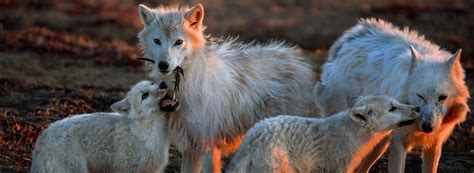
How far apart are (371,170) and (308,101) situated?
57.0 inches

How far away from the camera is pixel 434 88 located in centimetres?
876

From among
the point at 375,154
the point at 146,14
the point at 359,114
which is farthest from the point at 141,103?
the point at 375,154

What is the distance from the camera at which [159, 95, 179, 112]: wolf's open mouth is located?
902 centimetres

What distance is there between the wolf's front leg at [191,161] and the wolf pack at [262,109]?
0.01 m

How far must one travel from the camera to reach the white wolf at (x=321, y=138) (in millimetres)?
8203

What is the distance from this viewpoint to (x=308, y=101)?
34.9 ft

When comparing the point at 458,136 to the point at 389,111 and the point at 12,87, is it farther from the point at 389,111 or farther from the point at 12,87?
the point at 12,87

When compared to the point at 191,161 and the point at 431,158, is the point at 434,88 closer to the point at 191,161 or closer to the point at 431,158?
the point at 431,158

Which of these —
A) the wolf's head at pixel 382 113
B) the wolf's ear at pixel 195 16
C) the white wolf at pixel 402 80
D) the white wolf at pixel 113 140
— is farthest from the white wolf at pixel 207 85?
the wolf's head at pixel 382 113

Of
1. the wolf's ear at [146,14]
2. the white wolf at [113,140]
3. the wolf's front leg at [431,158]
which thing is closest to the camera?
the white wolf at [113,140]

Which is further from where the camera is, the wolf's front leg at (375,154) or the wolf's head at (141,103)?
the wolf's front leg at (375,154)

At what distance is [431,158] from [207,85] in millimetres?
2843

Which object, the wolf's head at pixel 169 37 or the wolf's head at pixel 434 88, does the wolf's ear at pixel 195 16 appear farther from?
the wolf's head at pixel 434 88

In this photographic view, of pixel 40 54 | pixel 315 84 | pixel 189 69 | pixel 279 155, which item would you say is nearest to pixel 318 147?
pixel 279 155
